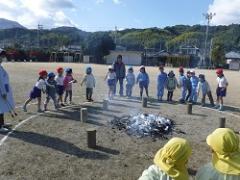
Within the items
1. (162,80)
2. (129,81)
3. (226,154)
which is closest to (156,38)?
(129,81)

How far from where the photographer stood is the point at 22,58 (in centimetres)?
6072

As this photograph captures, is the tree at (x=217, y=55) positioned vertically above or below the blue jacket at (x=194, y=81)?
above

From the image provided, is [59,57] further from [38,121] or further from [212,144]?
[212,144]

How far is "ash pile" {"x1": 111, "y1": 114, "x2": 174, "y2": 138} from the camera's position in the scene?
9.56 m

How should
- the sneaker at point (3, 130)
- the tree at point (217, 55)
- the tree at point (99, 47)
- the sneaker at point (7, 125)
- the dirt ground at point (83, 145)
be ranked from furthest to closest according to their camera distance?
the tree at point (217, 55), the tree at point (99, 47), the sneaker at point (7, 125), the sneaker at point (3, 130), the dirt ground at point (83, 145)

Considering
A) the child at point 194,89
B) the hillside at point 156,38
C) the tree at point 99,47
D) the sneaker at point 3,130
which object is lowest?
the sneaker at point 3,130

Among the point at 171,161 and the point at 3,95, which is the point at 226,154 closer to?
the point at 171,161

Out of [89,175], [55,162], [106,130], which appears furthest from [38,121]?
[89,175]

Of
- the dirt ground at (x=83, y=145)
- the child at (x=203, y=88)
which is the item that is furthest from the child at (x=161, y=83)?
the dirt ground at (x=83, y=145)

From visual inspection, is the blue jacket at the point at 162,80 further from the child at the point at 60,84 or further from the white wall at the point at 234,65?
the white wall at the point at 234,65

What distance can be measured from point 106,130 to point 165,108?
179 inches

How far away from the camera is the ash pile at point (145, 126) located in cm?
956

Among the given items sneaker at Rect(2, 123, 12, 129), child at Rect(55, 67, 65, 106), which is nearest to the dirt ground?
sneaker at Rect(2, 123, 12, 129)

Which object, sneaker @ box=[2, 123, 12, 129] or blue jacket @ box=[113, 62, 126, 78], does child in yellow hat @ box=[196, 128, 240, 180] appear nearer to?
sneaker @ box=[2, 123, 12, 129]
